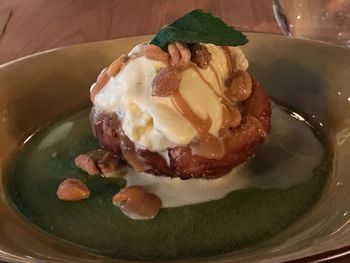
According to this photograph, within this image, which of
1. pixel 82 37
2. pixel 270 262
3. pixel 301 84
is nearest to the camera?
pixel 270 262

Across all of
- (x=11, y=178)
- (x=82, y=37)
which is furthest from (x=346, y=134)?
(x=82, y=37)

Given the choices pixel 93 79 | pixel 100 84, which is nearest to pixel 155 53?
pixel 100 84

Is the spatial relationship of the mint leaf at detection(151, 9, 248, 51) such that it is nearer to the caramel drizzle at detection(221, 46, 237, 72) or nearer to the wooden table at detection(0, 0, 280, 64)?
the caramel drizzle at detection(221, 46, 237, 72)

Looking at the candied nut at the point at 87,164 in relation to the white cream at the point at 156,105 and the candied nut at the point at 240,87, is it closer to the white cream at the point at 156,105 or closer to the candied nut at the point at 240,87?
the white cream at the point at 156,105

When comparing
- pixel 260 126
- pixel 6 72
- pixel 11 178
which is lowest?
pixel 11 178

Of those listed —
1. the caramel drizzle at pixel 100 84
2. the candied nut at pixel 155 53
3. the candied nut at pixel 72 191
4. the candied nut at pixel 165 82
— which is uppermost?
the candied nut at pixel 155 53

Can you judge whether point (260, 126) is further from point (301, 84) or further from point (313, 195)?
point (301, 84)

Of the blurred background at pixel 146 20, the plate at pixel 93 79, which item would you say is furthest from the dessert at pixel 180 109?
the blurred background at pixel 146 20
